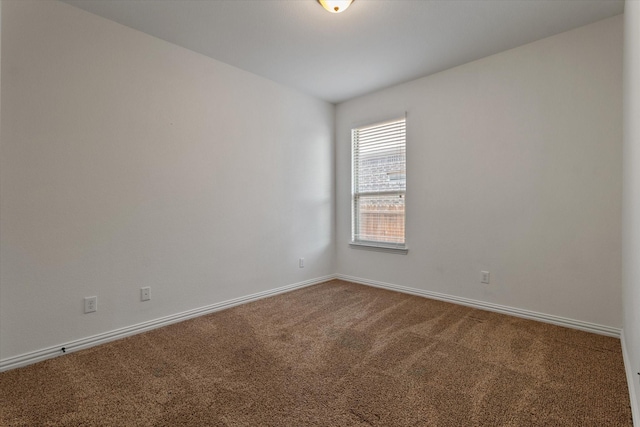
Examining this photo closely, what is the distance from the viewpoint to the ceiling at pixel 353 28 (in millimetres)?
2332

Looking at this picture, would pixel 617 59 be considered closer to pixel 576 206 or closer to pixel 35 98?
pixel 576 206

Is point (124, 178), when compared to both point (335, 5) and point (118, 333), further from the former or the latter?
point (335, 5)

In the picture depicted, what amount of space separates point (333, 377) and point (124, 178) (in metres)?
2.26

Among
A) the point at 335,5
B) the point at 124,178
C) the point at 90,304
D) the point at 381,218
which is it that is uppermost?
the point at 335,5

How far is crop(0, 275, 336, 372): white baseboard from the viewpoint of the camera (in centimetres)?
210

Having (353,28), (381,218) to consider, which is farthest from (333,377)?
(353,28)

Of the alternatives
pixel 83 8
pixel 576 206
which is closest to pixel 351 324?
pixel 576 206

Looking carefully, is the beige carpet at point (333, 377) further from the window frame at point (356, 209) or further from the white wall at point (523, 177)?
the window frame at point (356, 209)

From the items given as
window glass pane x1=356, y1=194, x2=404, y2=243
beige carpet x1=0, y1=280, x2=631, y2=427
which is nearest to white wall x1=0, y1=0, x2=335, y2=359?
beige carpet x1=0, y1=280, x2=631, y2=427

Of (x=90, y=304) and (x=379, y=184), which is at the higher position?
(x=379, y=184)

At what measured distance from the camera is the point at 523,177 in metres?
2.93

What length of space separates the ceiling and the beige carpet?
8.44ft

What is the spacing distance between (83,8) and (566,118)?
13.2 feet

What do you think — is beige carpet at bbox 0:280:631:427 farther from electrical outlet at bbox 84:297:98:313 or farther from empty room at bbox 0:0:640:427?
electrical outlet at bbox 84:297:98:313
